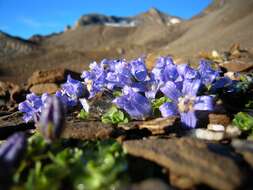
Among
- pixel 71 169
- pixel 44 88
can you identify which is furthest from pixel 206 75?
pixel 44 88

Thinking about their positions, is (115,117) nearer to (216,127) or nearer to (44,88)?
(216,127)

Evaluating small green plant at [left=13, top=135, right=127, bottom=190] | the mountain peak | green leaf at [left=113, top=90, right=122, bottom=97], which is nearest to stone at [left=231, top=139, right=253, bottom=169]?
small green plant at [left=13, top=135, right=127, bottom=190]

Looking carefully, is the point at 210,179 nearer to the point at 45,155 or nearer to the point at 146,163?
the point at 146,163

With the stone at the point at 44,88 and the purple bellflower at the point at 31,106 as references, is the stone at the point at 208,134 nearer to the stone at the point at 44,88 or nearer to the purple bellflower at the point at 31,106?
the purple bellflower at the point at 31,106

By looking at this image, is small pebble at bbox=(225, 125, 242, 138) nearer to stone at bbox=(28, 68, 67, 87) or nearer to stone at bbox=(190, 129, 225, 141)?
stone at bbox=(190, 129, 225, 141)

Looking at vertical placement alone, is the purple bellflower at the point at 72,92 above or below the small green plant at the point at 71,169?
above

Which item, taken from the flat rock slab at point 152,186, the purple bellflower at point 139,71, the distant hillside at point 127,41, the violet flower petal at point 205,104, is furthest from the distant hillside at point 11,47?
the flat rock slab at point 152,186

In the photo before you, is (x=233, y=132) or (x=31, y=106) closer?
(x=233, y=132)
